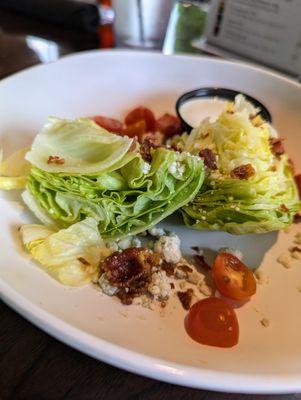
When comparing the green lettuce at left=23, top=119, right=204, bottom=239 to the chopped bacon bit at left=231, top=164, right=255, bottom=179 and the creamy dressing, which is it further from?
the creamy dressing

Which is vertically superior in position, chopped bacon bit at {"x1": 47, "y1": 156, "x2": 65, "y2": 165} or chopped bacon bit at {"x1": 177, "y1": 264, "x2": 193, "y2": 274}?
chopped bacon bit at {"x1": 47, "y1": 156, "x2": 65, "y2": 165}

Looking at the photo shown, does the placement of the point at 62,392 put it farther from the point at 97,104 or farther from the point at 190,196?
the point at 97,104

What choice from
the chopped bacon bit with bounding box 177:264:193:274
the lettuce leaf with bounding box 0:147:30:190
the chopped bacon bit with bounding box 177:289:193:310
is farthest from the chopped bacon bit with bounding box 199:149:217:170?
the lettuce leaf with bounding box 0:147:30:190

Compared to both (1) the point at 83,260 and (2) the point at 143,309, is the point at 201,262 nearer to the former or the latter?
(2) the point at 143,309

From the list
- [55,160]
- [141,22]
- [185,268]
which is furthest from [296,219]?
[141,22]

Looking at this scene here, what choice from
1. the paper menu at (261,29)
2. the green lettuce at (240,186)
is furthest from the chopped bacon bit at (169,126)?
the paper menu at (261,29)
